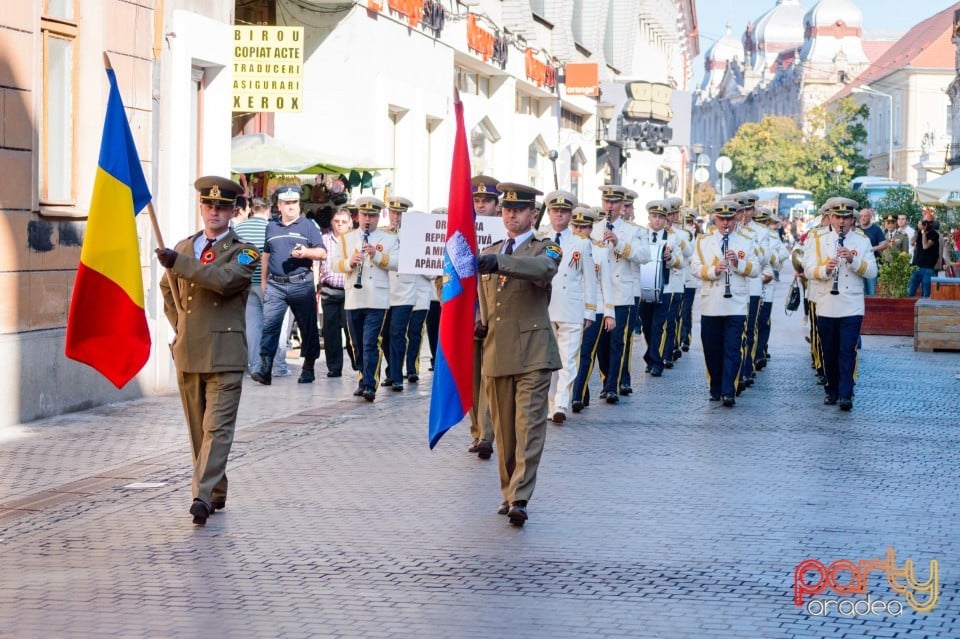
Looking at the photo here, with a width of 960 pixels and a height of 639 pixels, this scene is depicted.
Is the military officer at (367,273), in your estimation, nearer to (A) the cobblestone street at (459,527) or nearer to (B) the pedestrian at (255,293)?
(B) the pedestrian at (255,293)

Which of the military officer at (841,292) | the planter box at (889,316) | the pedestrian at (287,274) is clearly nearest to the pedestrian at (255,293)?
the pedestrian at (287,274)

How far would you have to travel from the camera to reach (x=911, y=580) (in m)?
7.41

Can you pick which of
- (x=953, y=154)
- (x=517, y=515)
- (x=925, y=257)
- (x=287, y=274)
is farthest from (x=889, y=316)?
(x=953, y=154)

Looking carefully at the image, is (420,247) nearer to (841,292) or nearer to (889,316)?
(841,292)

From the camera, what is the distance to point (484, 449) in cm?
1138

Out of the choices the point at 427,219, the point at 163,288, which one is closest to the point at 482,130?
the point at 427,219

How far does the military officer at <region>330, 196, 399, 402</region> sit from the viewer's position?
50.4 ft

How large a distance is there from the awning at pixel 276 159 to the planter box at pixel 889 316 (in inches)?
Result: 363

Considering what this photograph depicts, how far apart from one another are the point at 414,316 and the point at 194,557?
8.65 metres

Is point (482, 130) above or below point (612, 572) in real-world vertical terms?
above

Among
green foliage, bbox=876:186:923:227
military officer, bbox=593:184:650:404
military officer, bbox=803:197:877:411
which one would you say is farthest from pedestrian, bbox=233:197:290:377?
green foliage, bbox=876:186:923:227

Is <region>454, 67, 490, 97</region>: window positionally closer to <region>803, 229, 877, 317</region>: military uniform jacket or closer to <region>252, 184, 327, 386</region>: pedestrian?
<region>252, 184, 327, 386</region>: pedestrian

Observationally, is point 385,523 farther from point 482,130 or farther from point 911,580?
point 482,130

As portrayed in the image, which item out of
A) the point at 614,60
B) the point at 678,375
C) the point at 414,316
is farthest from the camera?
the point at 614,60
